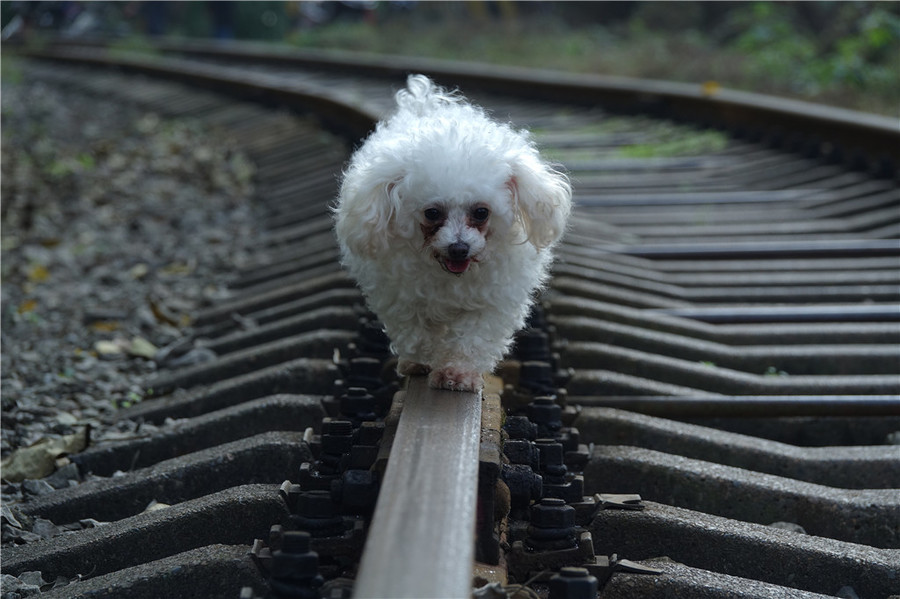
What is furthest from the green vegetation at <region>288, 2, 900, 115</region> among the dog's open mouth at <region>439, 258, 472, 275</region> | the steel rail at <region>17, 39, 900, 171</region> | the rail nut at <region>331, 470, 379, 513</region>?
the rail nut at <region>331, 470, 379, 513</region>

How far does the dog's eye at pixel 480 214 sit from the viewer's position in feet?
9.65

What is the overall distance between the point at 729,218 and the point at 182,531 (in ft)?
12.6

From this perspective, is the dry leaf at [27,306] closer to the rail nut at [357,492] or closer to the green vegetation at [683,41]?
the rail nut at [357,492]

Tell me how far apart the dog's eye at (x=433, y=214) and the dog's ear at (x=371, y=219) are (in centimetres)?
9

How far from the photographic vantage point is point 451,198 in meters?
2.88

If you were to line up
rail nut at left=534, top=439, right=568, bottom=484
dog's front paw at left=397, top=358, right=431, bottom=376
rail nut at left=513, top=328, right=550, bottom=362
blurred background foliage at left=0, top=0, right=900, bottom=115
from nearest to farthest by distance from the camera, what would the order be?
rail nut at left=534, top=439, right=568, bottom=484, dog's front paw at left=397, top=358, right=431, bottom=376, rail nut at left=513, top=328, right=550, bottom=362, blurred background foliage at left=0, top=0, right=900, bottom=115

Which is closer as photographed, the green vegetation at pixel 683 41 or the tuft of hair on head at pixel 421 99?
the tuft of hair on head at pixel 421 99

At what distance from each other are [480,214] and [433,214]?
0.13 m

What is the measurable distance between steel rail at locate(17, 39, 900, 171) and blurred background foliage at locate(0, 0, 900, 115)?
6.67ft

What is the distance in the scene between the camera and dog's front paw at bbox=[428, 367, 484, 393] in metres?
2.87

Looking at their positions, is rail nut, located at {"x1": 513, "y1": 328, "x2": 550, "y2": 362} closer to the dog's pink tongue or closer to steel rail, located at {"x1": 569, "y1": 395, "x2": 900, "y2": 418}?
steel rail, located at {"x1": 569, "y1": 395, "x2": 900, "y2": 418}

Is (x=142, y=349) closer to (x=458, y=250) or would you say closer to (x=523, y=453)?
(x=458, y=250)

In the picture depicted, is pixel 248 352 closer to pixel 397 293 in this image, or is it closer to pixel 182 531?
pixel 397 293

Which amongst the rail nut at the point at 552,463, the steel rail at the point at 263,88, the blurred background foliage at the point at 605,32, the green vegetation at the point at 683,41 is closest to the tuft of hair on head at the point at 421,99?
the rail nut at the point at 552,463
